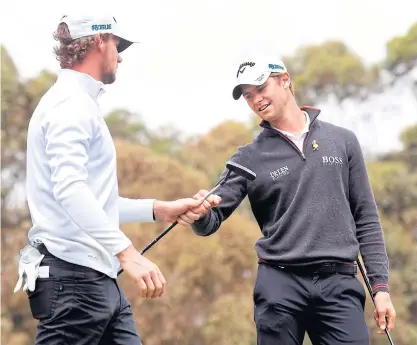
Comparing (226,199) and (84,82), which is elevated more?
(84,82)

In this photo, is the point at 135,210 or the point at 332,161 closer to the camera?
the point at 135,210

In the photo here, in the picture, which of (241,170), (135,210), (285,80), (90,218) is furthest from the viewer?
(285,80)

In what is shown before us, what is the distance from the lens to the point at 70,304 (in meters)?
3.53

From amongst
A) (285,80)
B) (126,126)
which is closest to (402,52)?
(126,126)

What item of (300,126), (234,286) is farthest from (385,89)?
(300,126)

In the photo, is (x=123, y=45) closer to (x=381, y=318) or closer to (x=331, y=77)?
(x=381, y=318)

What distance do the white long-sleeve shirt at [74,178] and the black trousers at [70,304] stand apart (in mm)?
49

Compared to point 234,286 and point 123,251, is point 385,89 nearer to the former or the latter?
point 234,286

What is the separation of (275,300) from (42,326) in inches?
43.7

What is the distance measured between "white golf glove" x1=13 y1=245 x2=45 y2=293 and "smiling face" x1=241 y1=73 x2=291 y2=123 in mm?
1368

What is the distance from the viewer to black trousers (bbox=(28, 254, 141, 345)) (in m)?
3.53

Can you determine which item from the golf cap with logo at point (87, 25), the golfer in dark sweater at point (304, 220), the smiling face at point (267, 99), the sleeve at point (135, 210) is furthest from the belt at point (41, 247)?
the smiling face at point (267, 99)

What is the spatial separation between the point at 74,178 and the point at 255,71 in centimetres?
138

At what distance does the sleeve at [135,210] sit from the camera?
4.14m
